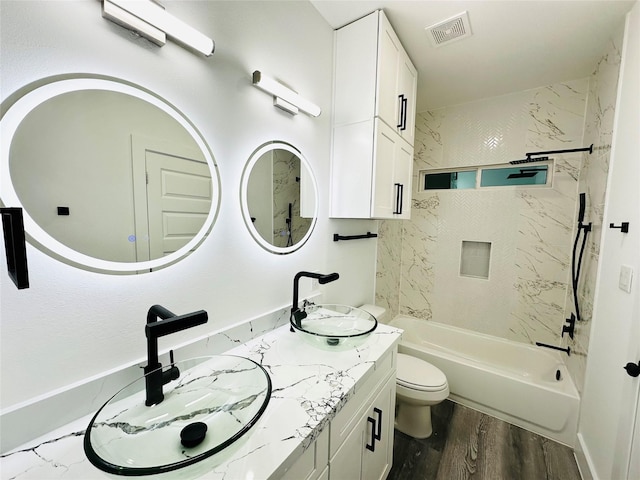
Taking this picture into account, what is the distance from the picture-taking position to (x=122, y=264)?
78 centimetres

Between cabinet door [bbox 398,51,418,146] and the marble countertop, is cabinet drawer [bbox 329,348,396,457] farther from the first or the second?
cabinet door [bbox 398,51,418,146]

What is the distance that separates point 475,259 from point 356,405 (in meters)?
2.22

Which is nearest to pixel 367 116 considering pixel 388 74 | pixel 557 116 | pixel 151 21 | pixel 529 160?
pixel 388 74

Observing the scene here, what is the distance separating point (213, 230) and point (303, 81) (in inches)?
39.1

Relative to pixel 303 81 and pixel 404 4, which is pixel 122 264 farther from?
pixel 404 4

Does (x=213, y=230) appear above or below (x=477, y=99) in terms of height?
below

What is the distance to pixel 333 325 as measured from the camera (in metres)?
1.39

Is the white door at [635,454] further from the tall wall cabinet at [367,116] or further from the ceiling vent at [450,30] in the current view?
the ceiling vent at [450,30]

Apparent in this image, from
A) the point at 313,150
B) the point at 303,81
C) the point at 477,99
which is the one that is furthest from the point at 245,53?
the point at 477,99

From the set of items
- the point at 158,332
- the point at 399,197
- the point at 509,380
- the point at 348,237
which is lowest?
the point at 509,380

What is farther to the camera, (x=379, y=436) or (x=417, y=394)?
(x=417, y=394)

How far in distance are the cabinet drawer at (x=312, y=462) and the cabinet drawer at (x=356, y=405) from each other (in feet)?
0.12

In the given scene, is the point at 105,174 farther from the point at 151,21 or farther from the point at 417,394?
the point at 417,394

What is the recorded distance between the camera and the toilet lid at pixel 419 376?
1.67 m
